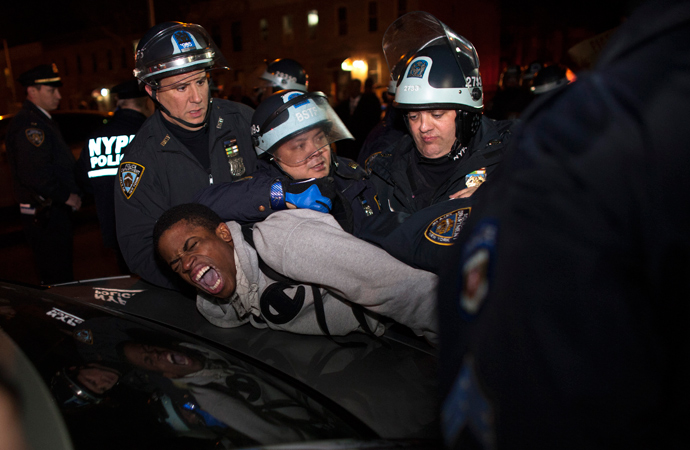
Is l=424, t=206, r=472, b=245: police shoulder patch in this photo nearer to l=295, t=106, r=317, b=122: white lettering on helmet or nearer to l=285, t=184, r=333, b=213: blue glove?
l=285, t=184, r=333, b=213: blue glove

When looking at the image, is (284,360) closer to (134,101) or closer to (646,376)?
(646,376)

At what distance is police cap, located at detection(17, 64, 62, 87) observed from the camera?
4512mm

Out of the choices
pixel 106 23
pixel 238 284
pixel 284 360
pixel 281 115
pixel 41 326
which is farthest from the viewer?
pixel 106 23

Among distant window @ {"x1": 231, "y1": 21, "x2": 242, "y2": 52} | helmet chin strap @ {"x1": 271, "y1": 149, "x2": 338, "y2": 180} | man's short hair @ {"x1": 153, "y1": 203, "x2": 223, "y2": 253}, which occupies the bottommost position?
man's short hair @ {"x1": 153, "y1": 203, "x2": 223, "y2": 253}

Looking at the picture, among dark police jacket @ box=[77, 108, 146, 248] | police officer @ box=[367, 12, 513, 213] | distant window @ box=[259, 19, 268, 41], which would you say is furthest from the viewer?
distant window @ box=[259, 19, 268, 41]

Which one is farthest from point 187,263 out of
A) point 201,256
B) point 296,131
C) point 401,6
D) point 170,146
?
point 401,6

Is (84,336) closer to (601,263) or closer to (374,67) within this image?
(601,263)

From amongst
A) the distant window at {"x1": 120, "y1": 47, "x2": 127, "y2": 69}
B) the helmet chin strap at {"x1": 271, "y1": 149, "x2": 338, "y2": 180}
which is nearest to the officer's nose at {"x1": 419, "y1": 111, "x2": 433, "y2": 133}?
the helmet chin strap at {"x1": 271, "y1": 149, "x2": 338, "y2": 180}

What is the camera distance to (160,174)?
9.07 feet

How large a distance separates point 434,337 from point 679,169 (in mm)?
1420

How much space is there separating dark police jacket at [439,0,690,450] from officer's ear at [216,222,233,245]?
175cm

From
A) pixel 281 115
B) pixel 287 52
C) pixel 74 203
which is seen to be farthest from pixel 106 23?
pixel 281 115

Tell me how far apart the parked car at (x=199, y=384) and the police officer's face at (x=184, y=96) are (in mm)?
1346

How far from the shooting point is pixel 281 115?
254 centimetres
